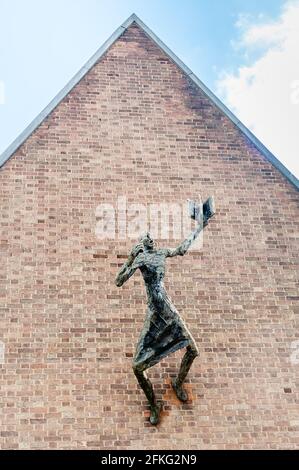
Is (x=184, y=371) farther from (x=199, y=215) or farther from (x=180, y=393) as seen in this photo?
(x=199, y=215)

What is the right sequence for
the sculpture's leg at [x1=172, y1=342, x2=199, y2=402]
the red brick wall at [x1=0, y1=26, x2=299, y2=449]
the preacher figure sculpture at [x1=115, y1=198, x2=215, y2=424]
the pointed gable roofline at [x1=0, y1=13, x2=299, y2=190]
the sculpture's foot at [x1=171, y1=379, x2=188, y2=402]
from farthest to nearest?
1. the pointed gable roofline at [x1=0, y1=13, x2=299, y2=190]
2. the sculpture's foot at [x1=171, y1=379, x2=188, y2=402]
3. the red brick wall at [x1=0, y1=26, x2=299, y2=449]
4. the sculpture's leg at [x1=172, y1=342, x2=199, y2=402]
5. the preacher figure sculpture at [x1=115, y1=198, x2=215, y2=424]

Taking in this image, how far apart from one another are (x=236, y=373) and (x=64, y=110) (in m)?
5.07

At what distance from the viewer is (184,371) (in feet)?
30.5

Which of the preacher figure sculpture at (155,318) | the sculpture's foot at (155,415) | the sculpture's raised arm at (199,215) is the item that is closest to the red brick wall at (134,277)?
the sculpture's foot at (155,415)

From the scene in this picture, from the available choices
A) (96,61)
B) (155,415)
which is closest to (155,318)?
(155,415)

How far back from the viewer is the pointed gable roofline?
11.3m

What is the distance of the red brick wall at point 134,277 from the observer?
926cm

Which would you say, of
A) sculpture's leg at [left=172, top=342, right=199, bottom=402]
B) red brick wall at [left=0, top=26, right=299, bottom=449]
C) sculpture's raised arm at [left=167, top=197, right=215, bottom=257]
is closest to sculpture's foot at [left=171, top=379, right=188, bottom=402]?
sculpture's leg at [left=172, top=342, right=199, bottom=402]

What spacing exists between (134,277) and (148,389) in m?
1.80

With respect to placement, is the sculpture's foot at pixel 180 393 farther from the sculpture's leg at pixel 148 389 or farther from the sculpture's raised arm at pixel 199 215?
the sculpture's raised arm at pixel 199 215

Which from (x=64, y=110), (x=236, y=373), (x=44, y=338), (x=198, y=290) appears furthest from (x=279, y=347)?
(x=64, y=110)

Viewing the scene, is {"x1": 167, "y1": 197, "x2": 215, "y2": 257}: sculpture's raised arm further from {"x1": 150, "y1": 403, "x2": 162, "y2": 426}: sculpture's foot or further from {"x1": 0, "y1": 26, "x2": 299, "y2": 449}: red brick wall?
{"x1": 150, "y1": 403, "x2": 162, "y2": 426}: sculpture's foot

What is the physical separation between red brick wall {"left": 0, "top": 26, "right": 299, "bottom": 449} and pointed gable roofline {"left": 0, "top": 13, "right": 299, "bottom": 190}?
109 mm

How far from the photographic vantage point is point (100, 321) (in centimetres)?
986
